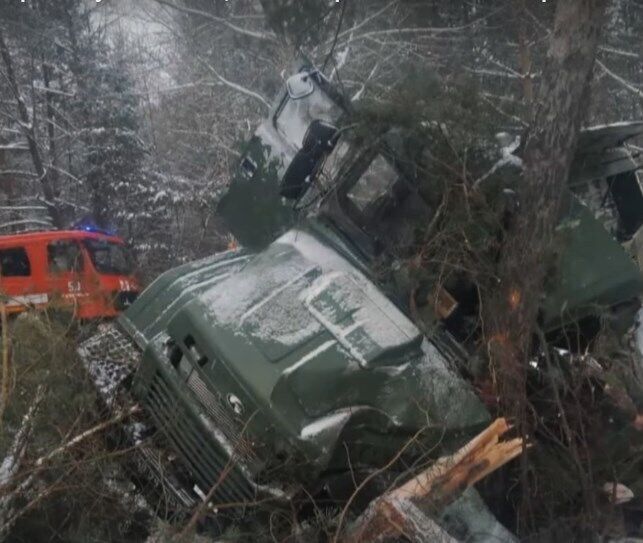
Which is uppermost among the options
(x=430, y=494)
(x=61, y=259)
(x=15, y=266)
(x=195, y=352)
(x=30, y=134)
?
(x=30, y=134)

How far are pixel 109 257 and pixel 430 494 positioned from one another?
10.5 meters

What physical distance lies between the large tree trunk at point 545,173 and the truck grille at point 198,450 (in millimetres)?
2009

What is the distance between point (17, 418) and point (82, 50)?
15.2 m

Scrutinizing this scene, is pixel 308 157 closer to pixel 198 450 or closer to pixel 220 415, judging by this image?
pixel 220 415

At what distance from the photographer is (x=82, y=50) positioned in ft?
61.9

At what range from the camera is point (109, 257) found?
14.1m

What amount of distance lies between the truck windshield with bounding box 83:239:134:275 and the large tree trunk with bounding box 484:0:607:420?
9207 mm

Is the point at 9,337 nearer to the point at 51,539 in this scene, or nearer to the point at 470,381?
the point at 51,539

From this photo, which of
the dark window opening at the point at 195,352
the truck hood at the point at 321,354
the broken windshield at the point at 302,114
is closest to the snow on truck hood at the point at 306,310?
the truck hood at the point at 321,354

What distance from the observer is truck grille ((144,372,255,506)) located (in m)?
4.72

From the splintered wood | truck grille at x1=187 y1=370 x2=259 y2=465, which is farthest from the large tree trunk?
truck grille at x1=187 y1=370 x2=259 y2=465

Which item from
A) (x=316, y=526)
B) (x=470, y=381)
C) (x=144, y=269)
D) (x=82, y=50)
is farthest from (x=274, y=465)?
(x=82, y=50)

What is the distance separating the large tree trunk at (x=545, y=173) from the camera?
18.8 ft

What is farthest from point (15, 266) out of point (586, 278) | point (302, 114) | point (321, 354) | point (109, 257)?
point (586, 278)
